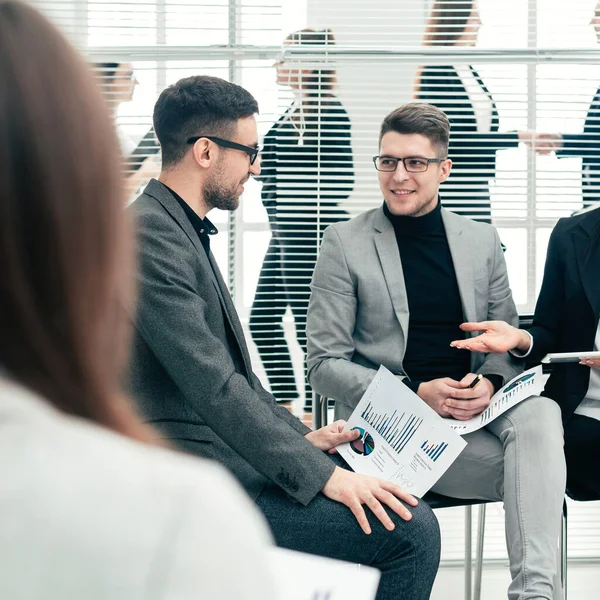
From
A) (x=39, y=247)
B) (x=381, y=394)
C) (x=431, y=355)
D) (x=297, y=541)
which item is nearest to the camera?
(x=39, y=247)

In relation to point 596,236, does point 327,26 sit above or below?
above

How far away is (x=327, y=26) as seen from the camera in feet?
11.1

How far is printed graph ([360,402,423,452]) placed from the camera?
1912 millimetres

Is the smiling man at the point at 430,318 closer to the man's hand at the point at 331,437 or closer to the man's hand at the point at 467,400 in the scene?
the man's hand at the point at 467,400

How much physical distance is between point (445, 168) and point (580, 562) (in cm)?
180

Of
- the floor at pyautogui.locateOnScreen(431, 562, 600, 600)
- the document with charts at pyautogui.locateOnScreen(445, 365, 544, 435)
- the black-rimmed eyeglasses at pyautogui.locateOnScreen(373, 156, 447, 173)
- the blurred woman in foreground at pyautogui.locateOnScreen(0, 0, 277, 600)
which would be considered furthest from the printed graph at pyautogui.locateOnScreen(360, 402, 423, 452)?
the blurred woman in foreground at pyautogui.locateOnScreen(0, 0, 277, 600)

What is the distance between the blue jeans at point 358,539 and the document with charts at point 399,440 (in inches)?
7.9

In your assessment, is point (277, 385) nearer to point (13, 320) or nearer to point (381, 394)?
point (381, 394)

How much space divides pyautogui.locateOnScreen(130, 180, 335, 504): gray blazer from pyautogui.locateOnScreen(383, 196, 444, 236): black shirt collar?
866mm

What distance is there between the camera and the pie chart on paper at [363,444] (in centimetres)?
195

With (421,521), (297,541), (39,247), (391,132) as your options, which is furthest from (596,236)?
(39,247)

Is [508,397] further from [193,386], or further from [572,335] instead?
[193,386]

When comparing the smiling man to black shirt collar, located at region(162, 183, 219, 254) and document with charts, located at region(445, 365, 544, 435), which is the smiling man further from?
black shirt collar, located at region(162, 183, 219, 254)

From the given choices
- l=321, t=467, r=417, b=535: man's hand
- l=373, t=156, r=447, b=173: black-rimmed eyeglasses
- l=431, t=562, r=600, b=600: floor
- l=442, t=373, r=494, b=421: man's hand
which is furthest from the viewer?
l=431, t=562, r=600, b=600: floor
